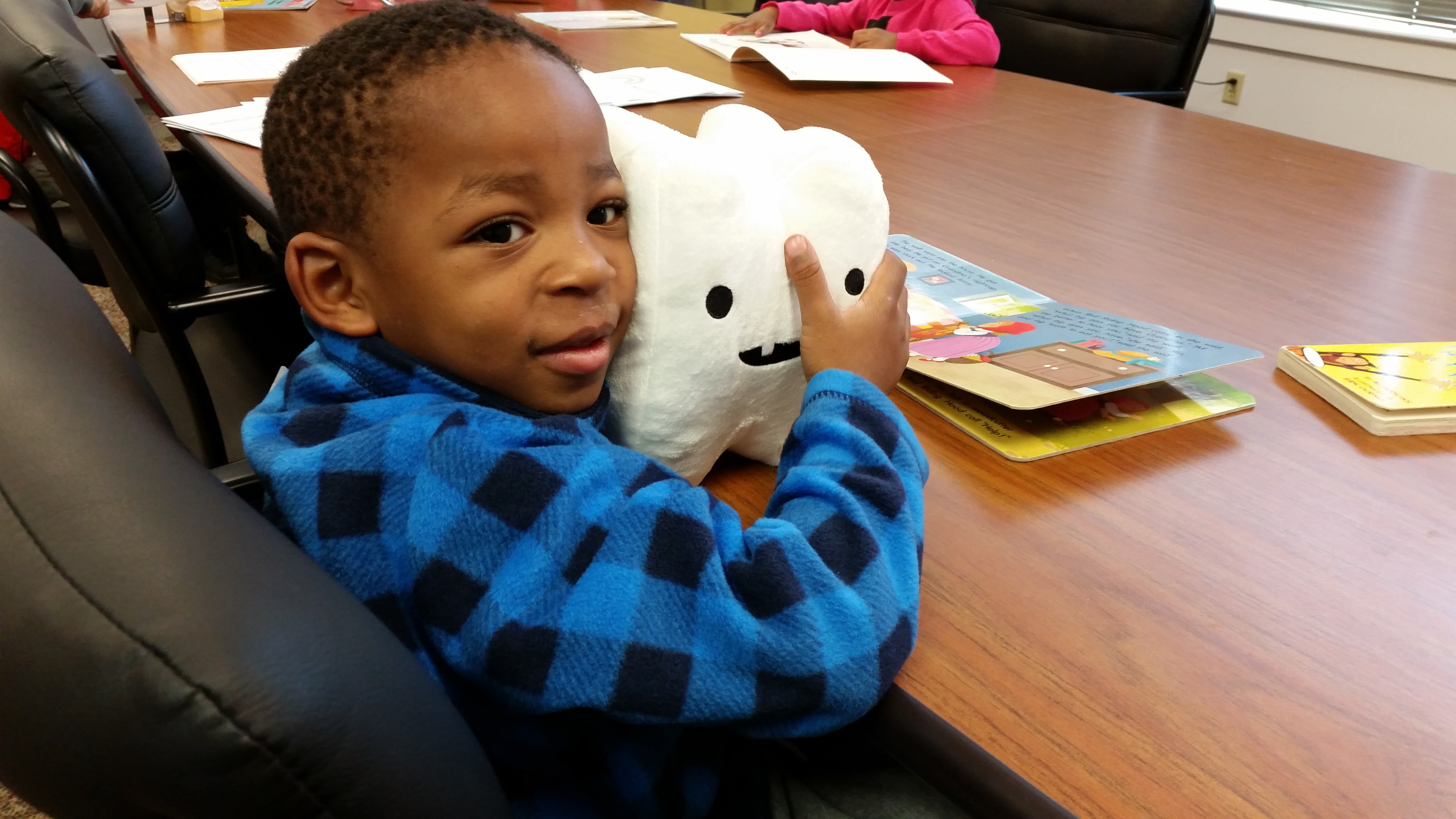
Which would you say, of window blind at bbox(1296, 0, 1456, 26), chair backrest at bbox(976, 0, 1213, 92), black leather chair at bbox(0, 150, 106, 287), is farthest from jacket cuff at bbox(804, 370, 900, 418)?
window blind at bbox(1296, 0, 1456, 26)

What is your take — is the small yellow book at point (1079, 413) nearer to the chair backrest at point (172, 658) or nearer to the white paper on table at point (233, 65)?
the chair backrest at point (172, 658)

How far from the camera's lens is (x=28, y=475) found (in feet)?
0.99

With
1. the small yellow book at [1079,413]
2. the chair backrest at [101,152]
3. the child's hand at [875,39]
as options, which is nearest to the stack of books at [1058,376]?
the small yellow book at [1079,413]

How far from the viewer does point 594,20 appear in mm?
2121

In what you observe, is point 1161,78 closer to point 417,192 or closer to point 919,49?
point 919,49

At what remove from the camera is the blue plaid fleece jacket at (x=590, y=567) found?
45 cm

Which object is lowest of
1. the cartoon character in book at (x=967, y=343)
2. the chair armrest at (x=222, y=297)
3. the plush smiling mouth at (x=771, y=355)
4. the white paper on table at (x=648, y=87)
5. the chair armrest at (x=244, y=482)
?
the chair armrest at (x=244, y=482)

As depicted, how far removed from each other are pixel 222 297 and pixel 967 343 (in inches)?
34.7

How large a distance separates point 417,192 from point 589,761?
0.34 metres

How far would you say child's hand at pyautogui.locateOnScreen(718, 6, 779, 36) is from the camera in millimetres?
2174

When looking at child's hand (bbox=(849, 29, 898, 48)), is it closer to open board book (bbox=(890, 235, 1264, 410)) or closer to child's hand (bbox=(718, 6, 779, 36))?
child's hand (bbox=(718, 6, 779, 36))

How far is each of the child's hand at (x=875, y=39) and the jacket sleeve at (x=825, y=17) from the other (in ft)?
0.84

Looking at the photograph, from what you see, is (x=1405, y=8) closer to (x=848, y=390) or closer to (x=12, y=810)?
(x=848, y=390)

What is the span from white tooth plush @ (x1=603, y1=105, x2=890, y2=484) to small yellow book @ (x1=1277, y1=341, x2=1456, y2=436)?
350 millimetres
